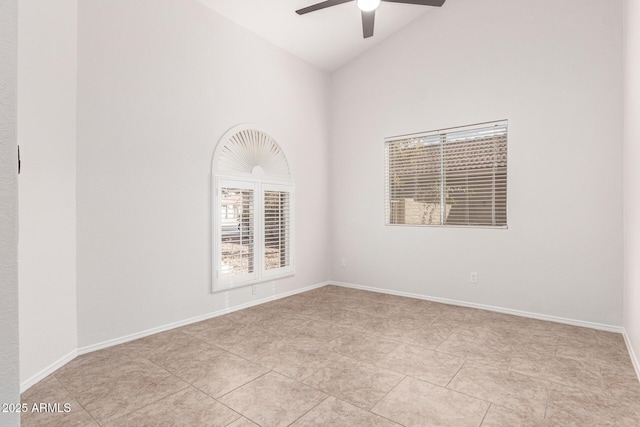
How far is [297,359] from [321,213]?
2.89 metres

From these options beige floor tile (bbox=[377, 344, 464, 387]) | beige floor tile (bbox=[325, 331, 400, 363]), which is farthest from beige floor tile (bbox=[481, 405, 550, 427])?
beige floor tile (bbox=[325, 331, 400, 363])

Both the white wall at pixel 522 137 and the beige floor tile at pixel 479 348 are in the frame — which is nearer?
the beige floor tile at pixel 479 348

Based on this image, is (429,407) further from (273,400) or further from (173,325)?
(173,325)

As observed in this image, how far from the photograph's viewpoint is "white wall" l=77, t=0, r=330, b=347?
2.86 metres

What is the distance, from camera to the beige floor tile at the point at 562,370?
232cm

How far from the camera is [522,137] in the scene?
381 centimetres

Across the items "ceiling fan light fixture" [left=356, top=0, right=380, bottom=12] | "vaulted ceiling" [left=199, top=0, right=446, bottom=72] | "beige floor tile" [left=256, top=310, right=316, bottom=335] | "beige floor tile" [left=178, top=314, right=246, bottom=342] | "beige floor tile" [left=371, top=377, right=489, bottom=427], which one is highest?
"vaulted ceiling" [left=199, top=0, right=446, bottom=72]

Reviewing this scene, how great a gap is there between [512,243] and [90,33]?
457 centimetres

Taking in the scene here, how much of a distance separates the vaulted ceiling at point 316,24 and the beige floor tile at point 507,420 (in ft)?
13.5

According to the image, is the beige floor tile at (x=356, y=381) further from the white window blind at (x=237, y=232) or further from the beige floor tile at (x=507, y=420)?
the white window blind at (x=237, y=232)

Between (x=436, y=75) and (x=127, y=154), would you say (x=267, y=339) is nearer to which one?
(x=127, y=154)

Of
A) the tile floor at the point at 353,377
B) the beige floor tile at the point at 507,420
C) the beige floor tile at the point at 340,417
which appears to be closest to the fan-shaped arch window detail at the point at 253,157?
the tile floor at the point at 353,377

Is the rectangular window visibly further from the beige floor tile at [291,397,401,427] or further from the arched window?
the beige floor tile at [291,397,401,427]

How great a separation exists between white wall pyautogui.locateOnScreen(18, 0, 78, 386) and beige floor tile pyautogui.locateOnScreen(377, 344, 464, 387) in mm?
2413
